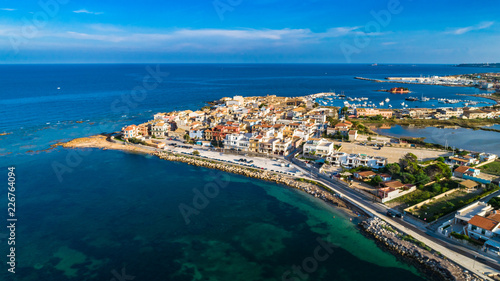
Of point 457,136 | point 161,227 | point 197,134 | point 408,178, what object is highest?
point 408,178

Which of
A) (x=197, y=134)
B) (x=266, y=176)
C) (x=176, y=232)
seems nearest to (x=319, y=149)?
(x=266, y=176)

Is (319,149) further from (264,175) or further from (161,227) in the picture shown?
(161,227)

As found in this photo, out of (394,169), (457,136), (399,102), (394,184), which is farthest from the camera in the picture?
(399,102)

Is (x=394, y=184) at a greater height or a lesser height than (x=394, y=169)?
lesser

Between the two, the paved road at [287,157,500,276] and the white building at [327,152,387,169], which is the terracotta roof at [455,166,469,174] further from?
the paved road at [287,157,500,276]

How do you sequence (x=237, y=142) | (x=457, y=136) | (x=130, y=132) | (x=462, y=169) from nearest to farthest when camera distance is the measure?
(x=462, y=169) → (x=237, y=142) → (x=130, y=132) → (x=457, y=136)

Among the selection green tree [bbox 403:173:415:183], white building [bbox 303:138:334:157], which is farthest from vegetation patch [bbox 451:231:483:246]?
white building [bbox 303:138:334:157]

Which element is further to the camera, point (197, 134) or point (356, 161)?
point (197, 134)

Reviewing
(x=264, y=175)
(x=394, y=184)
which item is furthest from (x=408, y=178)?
(x=264, y=175)
